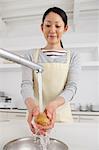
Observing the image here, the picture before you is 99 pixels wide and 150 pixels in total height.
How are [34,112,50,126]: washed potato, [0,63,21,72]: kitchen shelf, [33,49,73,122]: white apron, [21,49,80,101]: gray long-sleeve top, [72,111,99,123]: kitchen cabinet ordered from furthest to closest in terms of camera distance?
[0,63,21,72]: kitchen shelf, [72,111,99,123]: kitchen cabinet, [33,49,73,122]: white apron, [21,49,80,101]: gray long-sleeve top, [34,112,50,126]: washed potato

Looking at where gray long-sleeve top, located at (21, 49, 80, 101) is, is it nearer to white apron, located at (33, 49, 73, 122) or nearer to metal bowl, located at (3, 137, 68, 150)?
white apron, located at (33, 49, 73, 122)

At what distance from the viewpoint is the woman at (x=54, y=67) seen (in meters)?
1.00

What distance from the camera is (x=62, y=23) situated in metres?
1.02

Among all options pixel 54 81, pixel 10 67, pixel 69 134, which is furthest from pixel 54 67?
pixel 10 67

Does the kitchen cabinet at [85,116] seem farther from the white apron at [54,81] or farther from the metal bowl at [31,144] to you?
the metal bowl at [31,144]

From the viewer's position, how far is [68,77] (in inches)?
41.8

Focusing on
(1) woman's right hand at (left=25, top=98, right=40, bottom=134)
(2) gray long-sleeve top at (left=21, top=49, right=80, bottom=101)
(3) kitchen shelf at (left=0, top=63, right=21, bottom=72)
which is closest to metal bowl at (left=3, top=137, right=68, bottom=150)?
(1) woman's right hand at (left=25, top=98, right=40, bottom=134)

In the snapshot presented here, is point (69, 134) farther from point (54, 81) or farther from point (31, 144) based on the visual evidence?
point (54, 81)

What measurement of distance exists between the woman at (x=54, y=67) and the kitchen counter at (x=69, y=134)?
5.3 inches

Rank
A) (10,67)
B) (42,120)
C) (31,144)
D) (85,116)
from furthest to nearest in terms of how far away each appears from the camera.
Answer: (10,67)
(85,116)
(31,144)
(42,120)

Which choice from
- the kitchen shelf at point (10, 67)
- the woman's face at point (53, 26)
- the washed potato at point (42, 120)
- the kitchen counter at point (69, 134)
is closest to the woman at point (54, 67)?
the woman's face at point (53, 26)

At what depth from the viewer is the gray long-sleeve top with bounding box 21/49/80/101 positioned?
948 millimetres

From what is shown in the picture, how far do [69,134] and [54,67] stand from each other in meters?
0.35

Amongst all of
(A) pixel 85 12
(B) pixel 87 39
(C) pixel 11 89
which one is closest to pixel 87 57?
(B) pixel 87 39
